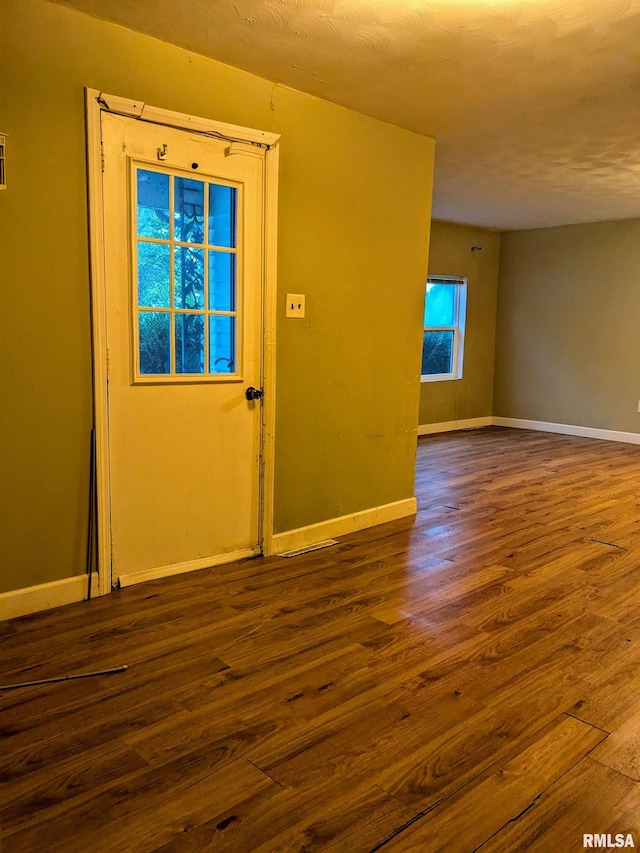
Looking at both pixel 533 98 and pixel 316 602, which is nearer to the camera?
pixel 316 602

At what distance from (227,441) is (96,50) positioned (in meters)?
1.80

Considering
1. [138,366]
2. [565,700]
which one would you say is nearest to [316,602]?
[565,700]

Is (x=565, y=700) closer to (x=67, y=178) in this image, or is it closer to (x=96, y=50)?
(x=67, y=178)

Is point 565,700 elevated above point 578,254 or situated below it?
below

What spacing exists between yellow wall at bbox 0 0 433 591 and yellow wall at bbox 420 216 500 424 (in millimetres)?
3451

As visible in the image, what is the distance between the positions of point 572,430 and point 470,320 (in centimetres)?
183

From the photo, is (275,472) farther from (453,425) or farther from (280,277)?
(453,425)

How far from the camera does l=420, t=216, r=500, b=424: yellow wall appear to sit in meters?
7.48

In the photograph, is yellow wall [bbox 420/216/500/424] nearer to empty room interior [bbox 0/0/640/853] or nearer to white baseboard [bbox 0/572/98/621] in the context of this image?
empty room interior [bbox 0/0/640/853]

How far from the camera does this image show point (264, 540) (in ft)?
11.3

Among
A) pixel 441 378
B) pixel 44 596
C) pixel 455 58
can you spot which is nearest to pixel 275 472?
pixel 44 596

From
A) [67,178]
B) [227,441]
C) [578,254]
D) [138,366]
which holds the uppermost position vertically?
[578,254]

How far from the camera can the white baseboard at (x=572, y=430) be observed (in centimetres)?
725

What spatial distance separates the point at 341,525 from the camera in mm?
Answer: 3836
